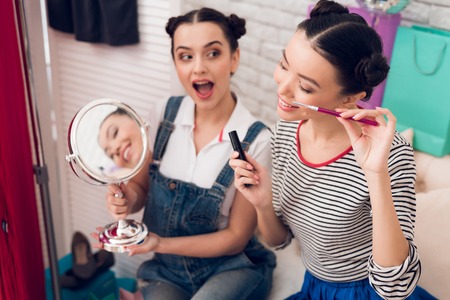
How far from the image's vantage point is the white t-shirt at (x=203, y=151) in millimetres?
1375

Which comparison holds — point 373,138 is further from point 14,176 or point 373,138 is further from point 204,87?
point 14,176

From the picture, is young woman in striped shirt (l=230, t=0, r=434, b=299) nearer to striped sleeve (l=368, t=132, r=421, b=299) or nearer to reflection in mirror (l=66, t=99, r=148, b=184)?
striped sleeve (l=368, t=132, r=421, b=299)

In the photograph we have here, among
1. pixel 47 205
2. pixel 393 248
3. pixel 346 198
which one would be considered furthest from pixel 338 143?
pixel 47 205

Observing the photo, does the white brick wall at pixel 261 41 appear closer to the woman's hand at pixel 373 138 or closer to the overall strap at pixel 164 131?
the overall strap at pixel 164 131

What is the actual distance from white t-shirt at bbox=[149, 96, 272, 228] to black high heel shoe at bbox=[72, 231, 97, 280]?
59cm

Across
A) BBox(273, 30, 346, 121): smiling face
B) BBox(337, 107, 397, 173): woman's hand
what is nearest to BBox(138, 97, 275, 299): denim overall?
BBox(273, 30, 346, 121): smiling face

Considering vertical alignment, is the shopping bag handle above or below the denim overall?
above

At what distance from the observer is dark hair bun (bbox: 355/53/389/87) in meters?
0.96

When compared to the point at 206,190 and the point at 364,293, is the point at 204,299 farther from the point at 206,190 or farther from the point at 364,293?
the point at 364,293

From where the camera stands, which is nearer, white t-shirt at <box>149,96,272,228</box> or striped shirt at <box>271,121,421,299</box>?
striped shirt at <box>271,121,421,299</box>

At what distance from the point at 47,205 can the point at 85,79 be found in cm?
68

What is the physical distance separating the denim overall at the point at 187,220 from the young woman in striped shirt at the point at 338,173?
15cm

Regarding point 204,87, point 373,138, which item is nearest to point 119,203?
point 204,87

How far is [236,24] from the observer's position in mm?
1361
